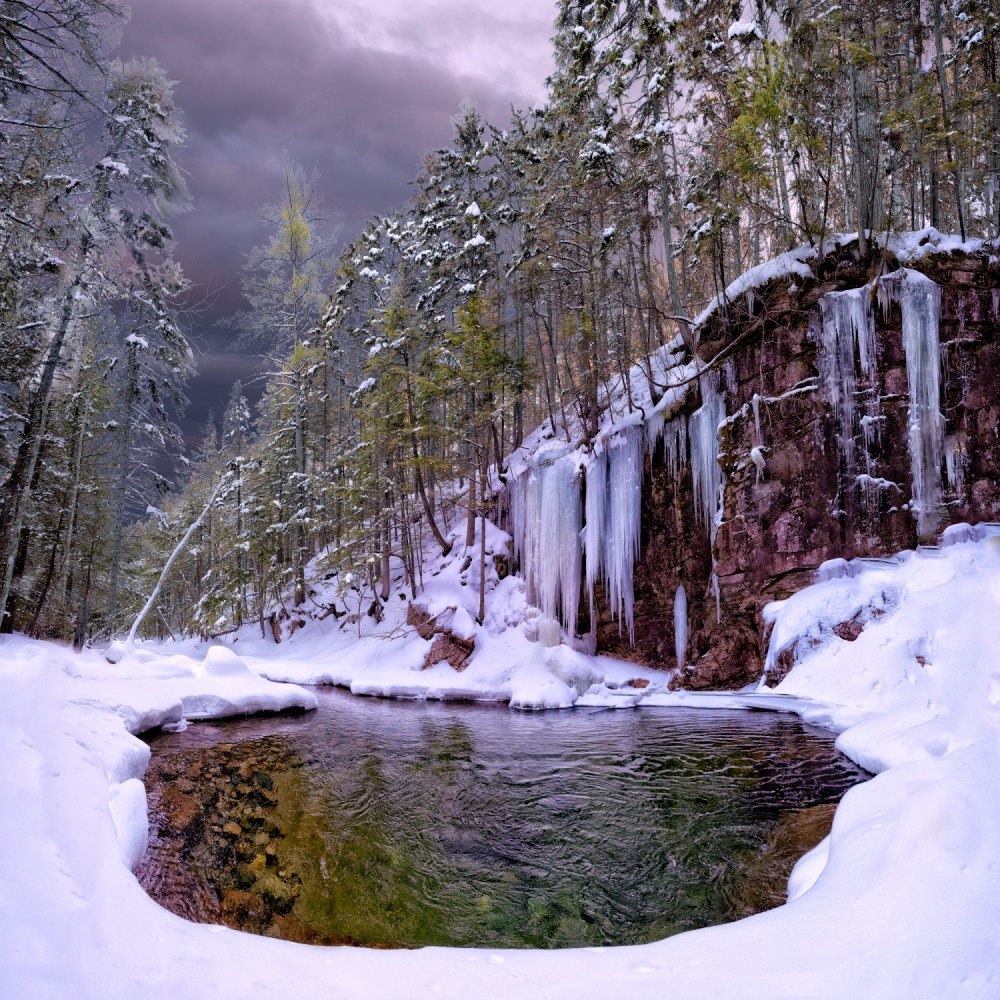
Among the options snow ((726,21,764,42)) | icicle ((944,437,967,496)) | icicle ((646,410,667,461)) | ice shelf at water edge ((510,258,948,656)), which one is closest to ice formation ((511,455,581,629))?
ice shelf at water edge ((510,258,948,656))

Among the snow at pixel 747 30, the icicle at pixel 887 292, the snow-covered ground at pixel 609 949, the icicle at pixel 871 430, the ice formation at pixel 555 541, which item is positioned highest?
the snow at pixel 747 30

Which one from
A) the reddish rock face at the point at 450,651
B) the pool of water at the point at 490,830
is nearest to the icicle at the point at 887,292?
the pool of water at the point at 490,830

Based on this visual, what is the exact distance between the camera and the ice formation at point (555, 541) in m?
13.2

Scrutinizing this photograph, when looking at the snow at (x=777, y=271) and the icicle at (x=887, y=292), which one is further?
the snow at (x=777, y=271)

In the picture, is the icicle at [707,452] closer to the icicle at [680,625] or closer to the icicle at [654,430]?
the icicle at [654,430]

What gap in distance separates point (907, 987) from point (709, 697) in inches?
331

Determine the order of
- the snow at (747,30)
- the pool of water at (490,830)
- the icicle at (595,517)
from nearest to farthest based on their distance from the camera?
the pool of water at (490,830), the snow at (747,30), the icicle at (595,517)

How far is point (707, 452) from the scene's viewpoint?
37.9ft

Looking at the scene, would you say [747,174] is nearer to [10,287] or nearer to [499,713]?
[499,713]

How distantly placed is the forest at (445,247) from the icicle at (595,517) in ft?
4.40

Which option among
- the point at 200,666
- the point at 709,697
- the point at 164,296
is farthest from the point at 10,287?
the point at 709,697

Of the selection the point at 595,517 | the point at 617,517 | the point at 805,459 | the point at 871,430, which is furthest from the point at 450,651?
the point at 871,430

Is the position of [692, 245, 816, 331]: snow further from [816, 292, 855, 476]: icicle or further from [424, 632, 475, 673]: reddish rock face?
[424, 632, 475, 673]: reddish rock face

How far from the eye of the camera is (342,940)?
296 centimetres
